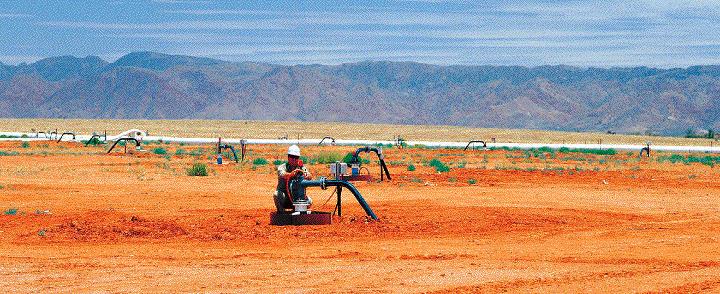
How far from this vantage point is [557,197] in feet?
80.5

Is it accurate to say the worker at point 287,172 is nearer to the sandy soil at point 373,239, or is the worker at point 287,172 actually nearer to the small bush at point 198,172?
the sandy soil at point 373,239

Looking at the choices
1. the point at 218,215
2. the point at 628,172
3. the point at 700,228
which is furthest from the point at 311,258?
the point at 628,172

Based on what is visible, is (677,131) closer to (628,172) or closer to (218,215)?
(628,172)

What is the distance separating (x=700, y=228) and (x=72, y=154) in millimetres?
33325

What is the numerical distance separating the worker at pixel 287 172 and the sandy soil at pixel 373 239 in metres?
0.51

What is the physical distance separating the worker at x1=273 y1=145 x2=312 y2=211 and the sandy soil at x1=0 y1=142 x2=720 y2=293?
51 centimetres

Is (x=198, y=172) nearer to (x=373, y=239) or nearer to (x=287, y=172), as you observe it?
(x=287, y=172)

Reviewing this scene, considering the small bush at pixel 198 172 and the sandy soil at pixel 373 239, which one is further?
the small bush at pixel 198 172

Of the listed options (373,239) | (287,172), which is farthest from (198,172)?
(373,239)

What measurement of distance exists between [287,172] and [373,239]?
1.98 m

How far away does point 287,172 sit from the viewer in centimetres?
1714

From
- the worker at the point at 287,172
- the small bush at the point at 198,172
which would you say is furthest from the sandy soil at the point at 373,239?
the small bush at the point at 198,172

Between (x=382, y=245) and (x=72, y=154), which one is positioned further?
(x=72, y=154)

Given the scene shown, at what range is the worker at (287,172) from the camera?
1689 centimetres
